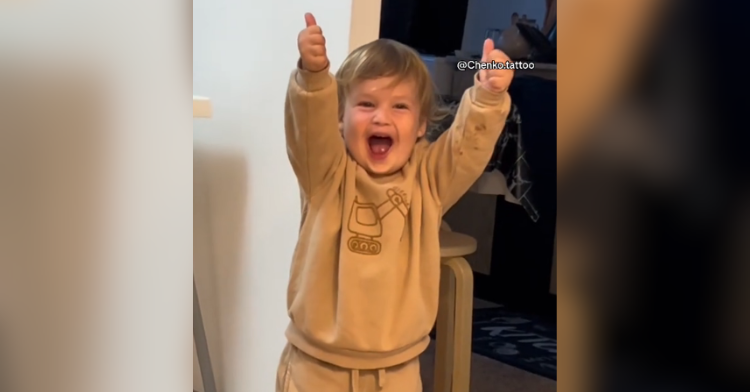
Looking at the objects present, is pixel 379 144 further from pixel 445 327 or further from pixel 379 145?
pixel 445 327

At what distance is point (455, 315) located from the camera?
1025 mm

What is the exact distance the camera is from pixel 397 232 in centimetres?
86

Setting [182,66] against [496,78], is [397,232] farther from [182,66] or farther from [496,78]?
[182,66]

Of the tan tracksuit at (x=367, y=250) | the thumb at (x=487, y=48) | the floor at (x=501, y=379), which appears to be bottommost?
the floor at (x=501, y=379)

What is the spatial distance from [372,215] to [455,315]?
26cm

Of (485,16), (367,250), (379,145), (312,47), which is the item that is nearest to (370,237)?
(367,250)

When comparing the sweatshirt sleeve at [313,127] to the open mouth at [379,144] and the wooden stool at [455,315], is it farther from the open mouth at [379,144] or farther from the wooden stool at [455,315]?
the wooden stool at [455,315]

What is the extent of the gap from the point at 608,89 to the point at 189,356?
17cm

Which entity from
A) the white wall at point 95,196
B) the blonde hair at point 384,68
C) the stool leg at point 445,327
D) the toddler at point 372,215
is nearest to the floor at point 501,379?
the stool leg at point 445,327

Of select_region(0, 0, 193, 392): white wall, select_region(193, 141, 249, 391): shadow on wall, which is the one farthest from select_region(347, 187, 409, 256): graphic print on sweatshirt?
select_region(0, 0, 193, 392): white wall

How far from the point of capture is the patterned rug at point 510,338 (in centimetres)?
159

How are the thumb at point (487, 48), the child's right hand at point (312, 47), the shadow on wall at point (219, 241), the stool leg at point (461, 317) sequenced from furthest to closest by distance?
1. the shadow on wall at point (219, 241)
2. the stool leg at point (461, 317)
3. the child's right hand at point (312, 47)
4. the thumb at point (487, 48)

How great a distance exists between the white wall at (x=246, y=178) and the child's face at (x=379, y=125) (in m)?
0.17

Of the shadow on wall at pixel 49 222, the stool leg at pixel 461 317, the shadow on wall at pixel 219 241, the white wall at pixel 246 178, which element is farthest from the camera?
the shadow on wall at pixel 219 241
